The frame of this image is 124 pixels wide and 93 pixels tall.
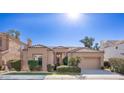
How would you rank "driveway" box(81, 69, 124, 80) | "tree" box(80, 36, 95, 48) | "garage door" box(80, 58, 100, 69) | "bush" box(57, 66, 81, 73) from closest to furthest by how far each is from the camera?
1. "driveway" box(81, 69, 124, 80)
2. "tree" box(80, 36, 95, 48)
3. "bush" box(57, 66, 81, 73)
4. "garage door" box(80, 58, 100, 69)

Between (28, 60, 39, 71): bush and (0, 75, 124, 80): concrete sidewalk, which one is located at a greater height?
(28, 60, 39, 71): bush

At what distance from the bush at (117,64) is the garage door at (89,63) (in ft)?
2.96

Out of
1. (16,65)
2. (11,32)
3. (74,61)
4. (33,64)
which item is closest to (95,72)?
(74,61)

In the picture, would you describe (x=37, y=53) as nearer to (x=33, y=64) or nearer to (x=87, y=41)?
(x=33, y=64)

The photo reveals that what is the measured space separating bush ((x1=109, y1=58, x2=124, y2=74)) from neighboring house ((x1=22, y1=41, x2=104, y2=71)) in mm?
771

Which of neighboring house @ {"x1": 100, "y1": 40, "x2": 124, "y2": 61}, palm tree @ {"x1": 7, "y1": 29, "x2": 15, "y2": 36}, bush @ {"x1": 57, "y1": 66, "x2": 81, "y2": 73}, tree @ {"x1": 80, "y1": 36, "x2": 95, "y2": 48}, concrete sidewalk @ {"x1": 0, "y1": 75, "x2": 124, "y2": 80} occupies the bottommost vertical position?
concrete sidewalk @ {"x1": 0, "y1": 75, "x2": 124, "y2": 80}

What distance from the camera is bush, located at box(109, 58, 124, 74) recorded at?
14.9m

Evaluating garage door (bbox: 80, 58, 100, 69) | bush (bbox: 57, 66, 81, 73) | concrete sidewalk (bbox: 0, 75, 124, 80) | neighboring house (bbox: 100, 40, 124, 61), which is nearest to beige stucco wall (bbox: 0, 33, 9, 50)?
concrete sidewalk (bbox: 0, 75, 124, 80)

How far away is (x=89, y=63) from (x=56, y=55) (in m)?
2.28

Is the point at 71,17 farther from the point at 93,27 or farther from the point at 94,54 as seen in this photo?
the point at 94,54

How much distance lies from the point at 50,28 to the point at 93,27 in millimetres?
2474

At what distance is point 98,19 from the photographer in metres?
13.3

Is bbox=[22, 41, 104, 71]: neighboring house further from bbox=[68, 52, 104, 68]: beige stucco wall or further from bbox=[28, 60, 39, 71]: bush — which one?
bbox=[28, 60, 39, 71]: bush

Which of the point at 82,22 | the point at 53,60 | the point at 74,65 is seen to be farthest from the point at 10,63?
the point at 82,22
